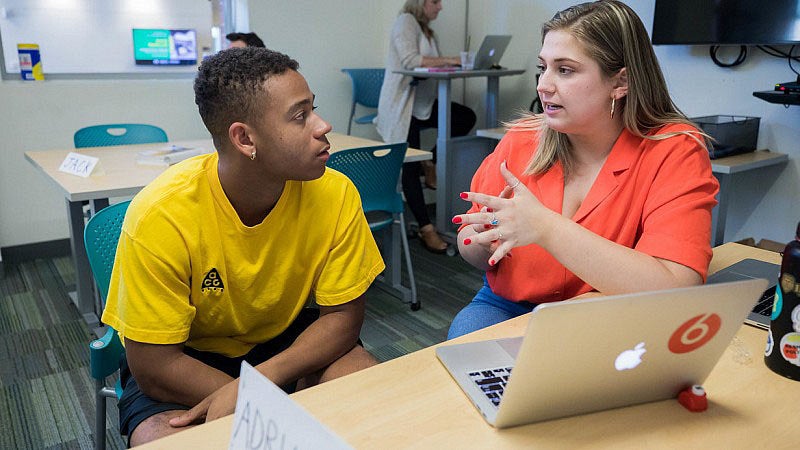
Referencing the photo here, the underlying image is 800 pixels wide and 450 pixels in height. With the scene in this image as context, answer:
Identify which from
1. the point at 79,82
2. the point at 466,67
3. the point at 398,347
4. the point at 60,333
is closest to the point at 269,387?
the point at 398,347

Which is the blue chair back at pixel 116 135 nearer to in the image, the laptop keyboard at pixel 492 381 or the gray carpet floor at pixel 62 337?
the gray carpet floor at pixel 62 337

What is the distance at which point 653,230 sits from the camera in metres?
1.18

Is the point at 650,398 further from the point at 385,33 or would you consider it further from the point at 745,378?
the point at 385,33

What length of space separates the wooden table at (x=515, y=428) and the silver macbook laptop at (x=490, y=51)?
329cm

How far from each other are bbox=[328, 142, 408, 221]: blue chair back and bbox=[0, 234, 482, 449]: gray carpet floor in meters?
0.55

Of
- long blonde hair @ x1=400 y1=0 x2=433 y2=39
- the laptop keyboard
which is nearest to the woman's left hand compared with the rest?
the laptop keyboard

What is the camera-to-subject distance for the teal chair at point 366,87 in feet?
15.3

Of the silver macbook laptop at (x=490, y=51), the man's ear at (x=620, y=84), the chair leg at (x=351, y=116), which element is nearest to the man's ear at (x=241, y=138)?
the man's ear at (x=620, y=84)

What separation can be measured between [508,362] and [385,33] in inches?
171

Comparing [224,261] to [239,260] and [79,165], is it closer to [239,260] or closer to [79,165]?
[239,260]

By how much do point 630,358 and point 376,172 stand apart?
2069mm

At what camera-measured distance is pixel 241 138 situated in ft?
3.98

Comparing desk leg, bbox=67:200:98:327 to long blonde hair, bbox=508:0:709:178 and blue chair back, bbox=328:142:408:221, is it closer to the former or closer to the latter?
blue chair back, bbox=328:142:408:221

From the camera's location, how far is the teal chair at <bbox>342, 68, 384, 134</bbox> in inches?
184
